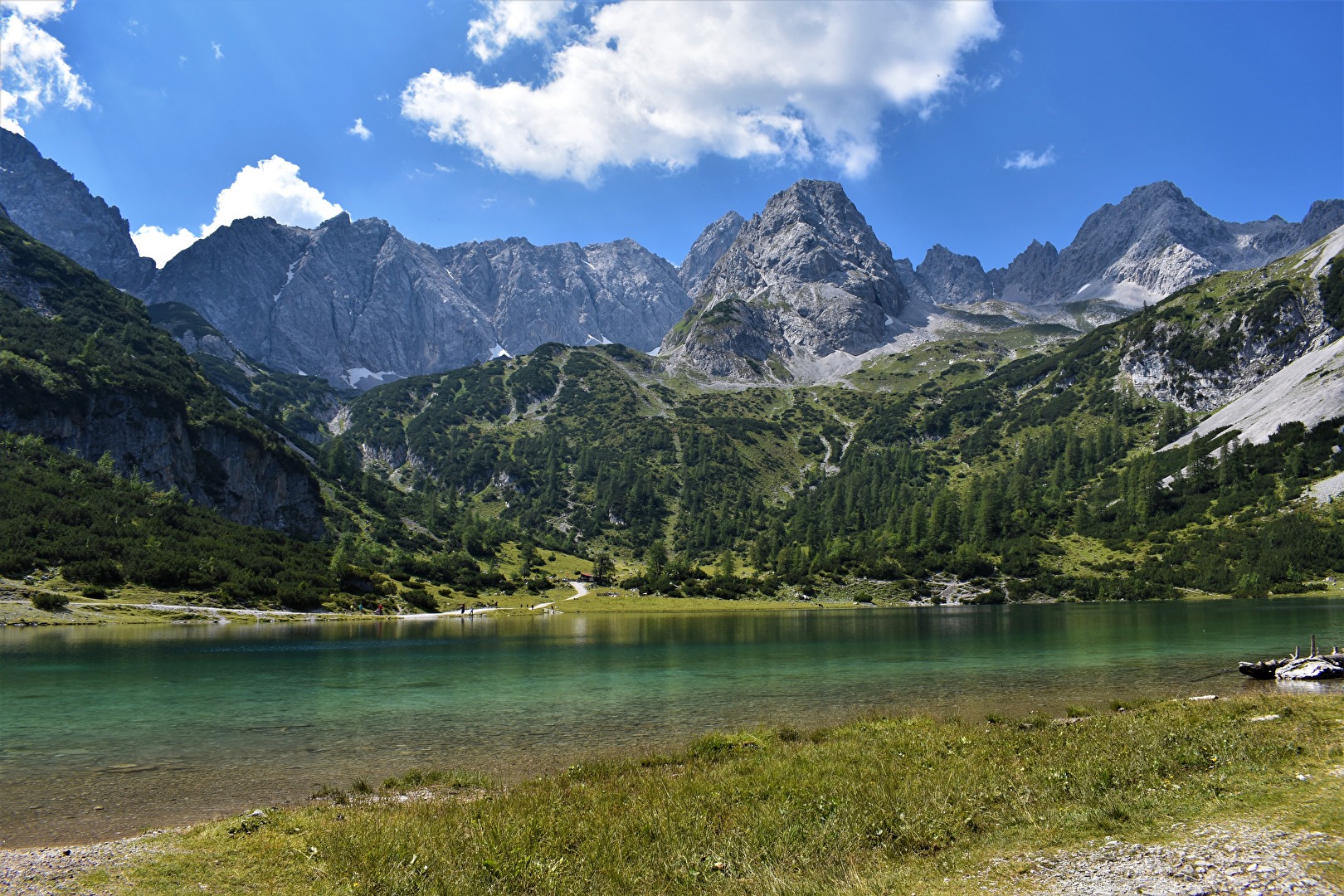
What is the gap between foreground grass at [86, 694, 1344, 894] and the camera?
12633 millimetres

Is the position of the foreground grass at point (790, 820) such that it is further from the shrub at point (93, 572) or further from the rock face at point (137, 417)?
the rock face at point (137, 417)

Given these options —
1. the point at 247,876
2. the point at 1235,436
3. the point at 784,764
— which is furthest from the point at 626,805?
the point at 1235,436

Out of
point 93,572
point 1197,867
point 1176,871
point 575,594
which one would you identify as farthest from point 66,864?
point 575,594

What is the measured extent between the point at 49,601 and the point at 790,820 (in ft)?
374

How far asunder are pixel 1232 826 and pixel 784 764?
1159 centimetres

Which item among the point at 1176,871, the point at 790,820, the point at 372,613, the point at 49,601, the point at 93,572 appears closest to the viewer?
the point at 1176,871

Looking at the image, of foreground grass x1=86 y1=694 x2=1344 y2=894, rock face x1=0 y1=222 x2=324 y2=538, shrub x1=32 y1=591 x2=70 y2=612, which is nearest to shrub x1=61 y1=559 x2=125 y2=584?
shrub x1=32 y1=591 x2=70 y2=612

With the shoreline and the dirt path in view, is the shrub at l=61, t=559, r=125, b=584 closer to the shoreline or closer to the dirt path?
the shoreline

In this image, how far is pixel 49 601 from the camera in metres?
89.9

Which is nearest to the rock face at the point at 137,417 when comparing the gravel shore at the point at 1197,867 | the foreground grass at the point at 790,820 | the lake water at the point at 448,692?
the lake water at the point at 448,692

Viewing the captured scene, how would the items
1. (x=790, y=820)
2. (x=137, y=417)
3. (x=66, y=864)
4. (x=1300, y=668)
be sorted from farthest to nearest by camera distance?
(x=137, y=417) < (x=1300, y=668) < (x=790, y=820) < (x=66, y=864)

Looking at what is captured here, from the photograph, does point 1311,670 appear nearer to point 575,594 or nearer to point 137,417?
point 575,594

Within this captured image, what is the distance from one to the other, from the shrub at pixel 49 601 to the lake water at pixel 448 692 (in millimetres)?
8326

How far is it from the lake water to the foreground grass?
626cm
